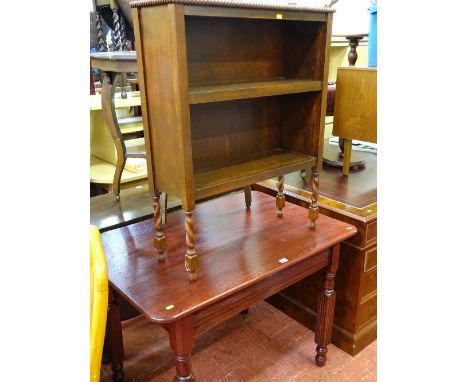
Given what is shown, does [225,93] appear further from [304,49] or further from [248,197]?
[248,197]

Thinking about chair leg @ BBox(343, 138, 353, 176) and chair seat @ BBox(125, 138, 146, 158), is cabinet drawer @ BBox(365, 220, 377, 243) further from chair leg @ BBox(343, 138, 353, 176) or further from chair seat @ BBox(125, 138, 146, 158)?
chair seat @ BBox(125, 138, 146, 158)

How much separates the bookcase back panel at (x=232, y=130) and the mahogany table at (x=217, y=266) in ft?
1.02

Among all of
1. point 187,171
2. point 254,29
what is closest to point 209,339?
point 187,171

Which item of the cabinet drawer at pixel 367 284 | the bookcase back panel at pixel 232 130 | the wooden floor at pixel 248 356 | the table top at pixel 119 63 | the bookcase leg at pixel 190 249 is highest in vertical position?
the table top at pixel 119 63

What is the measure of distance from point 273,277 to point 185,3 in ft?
3.07

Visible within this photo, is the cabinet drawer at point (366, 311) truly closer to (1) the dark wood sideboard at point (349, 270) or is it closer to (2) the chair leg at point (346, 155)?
(1) the dark wood sideboard at point (349, 270)

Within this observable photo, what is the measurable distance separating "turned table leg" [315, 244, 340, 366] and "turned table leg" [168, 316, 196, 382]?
699mm

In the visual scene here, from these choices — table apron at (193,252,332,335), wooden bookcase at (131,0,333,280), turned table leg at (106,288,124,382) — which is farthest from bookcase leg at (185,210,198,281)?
turned table leg at (106,288,124,382)

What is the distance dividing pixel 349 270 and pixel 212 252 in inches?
27.4

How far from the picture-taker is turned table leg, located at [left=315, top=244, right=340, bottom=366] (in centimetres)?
168

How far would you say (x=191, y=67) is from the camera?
1431 millimetres

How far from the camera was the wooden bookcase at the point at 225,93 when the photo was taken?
46.3 inches

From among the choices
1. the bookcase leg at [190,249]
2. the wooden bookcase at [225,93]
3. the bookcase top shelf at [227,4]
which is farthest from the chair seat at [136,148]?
the bookcase top shelf at [227,4]

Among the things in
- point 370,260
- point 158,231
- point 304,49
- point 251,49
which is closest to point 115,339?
point 158,231
